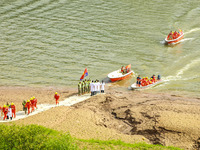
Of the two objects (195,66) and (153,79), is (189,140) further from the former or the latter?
(195,66)

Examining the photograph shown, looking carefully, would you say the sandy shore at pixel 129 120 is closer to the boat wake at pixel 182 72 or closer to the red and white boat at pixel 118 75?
the red and white boat at pixel 118 75

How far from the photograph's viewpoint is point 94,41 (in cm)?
5494

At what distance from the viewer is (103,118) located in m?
30.4

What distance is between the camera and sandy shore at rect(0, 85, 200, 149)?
26484 millimetres

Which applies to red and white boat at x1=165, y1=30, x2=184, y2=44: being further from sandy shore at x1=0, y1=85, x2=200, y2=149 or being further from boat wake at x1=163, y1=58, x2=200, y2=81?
sandy shore at x1=0, y1=85, x2=200, y2=149

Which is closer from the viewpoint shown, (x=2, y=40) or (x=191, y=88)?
(x=191, y=88)

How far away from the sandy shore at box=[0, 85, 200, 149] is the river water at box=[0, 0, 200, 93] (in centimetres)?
1005

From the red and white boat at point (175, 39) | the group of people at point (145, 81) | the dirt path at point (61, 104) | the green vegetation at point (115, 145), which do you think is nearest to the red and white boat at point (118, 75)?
the group of people at point (145, 81)

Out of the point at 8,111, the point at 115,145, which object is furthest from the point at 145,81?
the point at 8,111

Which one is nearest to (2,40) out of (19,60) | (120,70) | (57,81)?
(19,60)

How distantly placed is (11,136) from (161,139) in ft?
43.2

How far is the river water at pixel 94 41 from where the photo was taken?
4591 cm

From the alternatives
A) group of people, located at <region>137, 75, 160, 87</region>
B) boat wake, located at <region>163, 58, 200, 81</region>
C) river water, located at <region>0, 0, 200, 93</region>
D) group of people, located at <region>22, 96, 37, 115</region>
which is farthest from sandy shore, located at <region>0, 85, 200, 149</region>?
river water, located at <region>0, 0, 200, 93</region>

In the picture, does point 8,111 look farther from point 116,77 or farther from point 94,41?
point 94,41
